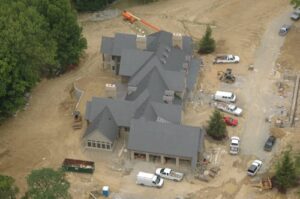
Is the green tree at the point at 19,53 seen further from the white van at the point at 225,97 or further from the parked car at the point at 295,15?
the parked car at the point at 295,15

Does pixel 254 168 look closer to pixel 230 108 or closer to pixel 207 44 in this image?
pixel 230 108

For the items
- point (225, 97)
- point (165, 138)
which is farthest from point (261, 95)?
point (165, 138)

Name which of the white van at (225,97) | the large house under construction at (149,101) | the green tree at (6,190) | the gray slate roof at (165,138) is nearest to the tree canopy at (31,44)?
the large house under construction at (149,101)

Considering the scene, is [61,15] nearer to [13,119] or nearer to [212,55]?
[13,119]

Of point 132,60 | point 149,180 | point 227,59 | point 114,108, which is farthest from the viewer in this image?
point 227,59

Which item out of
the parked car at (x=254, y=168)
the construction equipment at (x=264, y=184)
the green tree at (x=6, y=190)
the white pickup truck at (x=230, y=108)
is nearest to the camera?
the green tree at (x=6, y=190)

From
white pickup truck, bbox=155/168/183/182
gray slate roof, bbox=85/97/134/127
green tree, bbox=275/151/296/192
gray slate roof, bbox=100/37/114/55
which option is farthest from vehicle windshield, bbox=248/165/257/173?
gray slate roof, bbox=100/37/114/55
